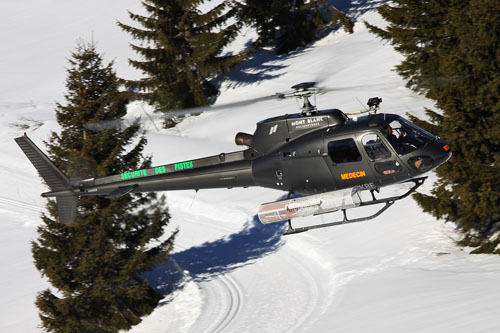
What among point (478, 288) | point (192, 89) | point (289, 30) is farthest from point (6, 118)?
point (478, 288)

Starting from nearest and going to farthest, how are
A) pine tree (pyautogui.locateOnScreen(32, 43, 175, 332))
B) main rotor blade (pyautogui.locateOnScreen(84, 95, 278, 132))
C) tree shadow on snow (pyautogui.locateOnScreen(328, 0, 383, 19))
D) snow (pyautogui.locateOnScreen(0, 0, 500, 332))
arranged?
main rotor blade (pyautogui.locateOnScreen(84, 95, 278, 132)), snow (pyautogui.locateOnScreen(0, 0, 500, 332)), pine tree (pyautogui.locateOnScreen(32, 43, 175, 332)), tree shadow on snow (pyautogui.locateOnScreen(328, 0, 383, 19))

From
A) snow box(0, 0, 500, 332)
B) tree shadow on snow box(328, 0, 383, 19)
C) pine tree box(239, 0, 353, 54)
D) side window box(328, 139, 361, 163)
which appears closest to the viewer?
side window box(328, 139, 361, 163)

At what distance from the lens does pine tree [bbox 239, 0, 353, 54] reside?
1586 inches

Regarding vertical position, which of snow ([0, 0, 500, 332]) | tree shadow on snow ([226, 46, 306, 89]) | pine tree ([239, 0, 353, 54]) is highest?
pine tree ([239, 0, 353, 54])

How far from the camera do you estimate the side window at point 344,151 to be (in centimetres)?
1395

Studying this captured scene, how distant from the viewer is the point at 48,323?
1833cm

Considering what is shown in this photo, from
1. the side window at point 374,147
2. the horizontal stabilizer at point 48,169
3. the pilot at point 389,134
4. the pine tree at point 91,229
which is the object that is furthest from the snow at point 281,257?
the horizontal stabilizer at point 48,169

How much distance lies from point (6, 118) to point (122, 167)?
2700 cm

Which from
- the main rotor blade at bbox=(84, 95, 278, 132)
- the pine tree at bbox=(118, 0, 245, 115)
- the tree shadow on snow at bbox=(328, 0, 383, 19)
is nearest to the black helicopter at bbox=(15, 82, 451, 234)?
the main rotor blade at bbox=(84, 95, 278, 132)

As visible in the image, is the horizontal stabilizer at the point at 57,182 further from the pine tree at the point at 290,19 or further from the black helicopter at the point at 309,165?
the pine tree at the point at 290,19

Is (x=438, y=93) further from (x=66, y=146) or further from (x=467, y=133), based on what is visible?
(x=66, y=146)

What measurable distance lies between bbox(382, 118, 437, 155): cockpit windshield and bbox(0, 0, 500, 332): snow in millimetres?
1148

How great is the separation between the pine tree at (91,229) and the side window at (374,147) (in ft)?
27.5

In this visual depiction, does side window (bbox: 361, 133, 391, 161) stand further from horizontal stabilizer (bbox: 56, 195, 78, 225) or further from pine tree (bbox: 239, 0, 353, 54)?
pine tree (bbox: 239, 0, 353, 54)
